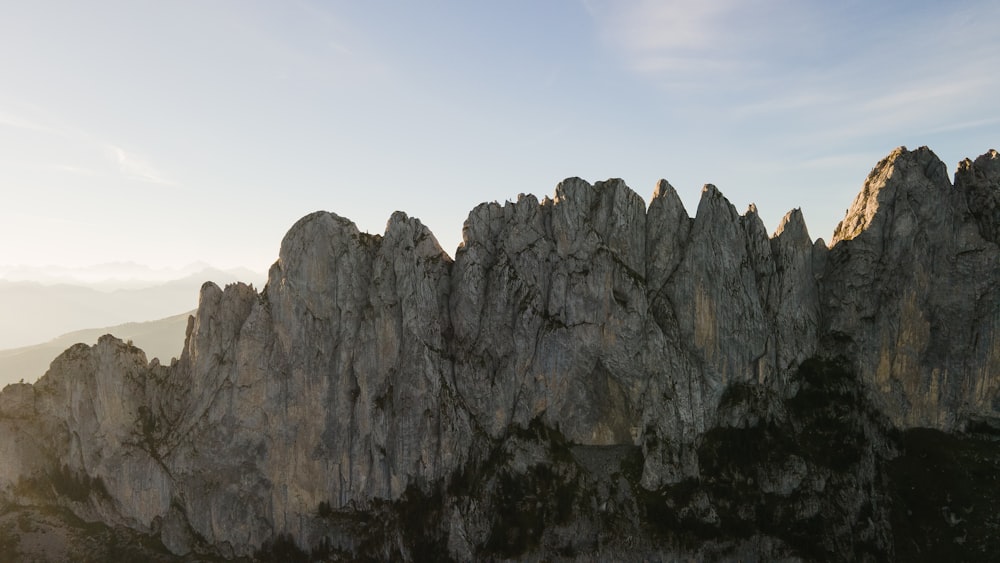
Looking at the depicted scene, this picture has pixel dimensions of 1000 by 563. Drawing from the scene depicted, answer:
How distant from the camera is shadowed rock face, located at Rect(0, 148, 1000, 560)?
86125mm

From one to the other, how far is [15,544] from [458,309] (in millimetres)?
79353

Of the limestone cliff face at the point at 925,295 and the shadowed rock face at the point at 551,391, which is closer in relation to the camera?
the shadowed rock face at the point at 551,391

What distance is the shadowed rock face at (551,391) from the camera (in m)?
86.1

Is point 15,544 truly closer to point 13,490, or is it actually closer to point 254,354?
point 13,490

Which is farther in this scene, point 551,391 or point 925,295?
point 925,295

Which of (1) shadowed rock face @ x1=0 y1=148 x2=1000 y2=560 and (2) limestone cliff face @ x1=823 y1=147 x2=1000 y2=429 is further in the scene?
(2) limestone cliff face @ x1=823 y1=147 x2=1000 y2=429

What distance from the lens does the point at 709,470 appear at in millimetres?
88562

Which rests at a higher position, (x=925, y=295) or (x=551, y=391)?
(x=925, y=295)

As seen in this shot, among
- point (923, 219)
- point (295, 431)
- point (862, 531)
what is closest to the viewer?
point (862, 531)

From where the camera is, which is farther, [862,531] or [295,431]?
Result: [295,431]

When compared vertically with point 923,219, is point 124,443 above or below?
below

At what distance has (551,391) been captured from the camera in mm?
90688

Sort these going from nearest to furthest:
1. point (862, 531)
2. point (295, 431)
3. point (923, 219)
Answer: point (862, 531), point (295, 431), point (923, 219)

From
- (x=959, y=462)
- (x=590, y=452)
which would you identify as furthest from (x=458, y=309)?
(x=959, y=462)
